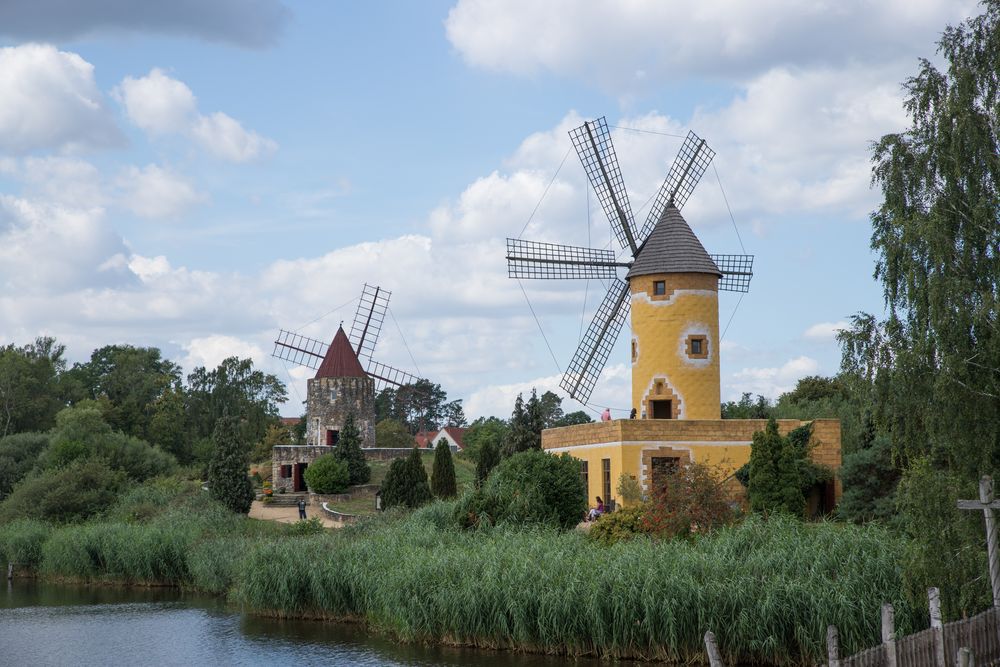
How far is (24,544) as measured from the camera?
3766 cm

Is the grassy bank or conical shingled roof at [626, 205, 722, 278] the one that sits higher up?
conical shingled roof at [626, 205, 722, 278]

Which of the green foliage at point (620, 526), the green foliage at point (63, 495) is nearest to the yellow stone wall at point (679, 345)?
the green foliage at point (620, 526)

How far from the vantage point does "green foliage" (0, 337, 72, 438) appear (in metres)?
66.7

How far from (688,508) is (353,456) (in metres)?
26.6

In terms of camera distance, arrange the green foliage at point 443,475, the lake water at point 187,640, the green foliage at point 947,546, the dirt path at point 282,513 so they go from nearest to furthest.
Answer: the green foliage at point 947,546 → the lake water at point 187,640 → the green foliage at point 443,475 → the dirt path at point 282,513

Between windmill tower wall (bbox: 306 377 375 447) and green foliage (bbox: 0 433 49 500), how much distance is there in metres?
12.1

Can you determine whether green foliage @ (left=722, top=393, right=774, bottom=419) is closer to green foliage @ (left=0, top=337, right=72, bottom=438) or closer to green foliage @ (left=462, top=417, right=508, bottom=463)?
green foliage @ (left=462, top=417, right=508, bottom=463)

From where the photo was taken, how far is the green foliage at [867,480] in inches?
1051

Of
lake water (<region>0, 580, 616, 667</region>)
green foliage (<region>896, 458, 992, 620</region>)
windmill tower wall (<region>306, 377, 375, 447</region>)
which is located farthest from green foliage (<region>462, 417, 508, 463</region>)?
green foliage (<region>896, 458, 992, 620</region>)

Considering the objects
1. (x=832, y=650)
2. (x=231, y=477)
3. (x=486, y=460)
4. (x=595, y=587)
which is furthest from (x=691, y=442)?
(x=231, y=477)

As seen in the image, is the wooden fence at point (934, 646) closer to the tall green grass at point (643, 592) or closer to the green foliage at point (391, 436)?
the tall green grass at point (643, 592)

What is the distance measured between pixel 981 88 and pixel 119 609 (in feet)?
73.8

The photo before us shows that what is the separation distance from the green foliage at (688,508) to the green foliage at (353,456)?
83.6 ft

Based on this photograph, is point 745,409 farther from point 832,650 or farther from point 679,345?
point 832,650
